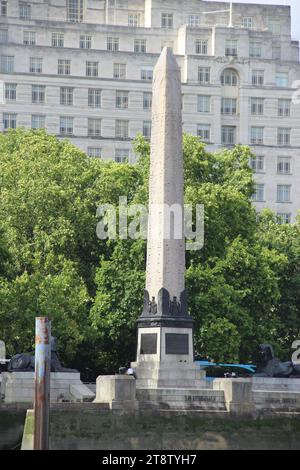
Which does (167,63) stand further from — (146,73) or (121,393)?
(146,73)

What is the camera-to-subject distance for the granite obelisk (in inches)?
2376

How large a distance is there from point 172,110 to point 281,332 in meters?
24.6

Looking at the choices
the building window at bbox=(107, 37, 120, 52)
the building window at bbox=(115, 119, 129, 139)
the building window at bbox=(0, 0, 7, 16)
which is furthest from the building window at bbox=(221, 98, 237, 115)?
the building window at bbox=(0, 0, 7, 16)

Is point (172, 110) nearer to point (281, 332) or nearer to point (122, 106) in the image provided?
point (281, 332)

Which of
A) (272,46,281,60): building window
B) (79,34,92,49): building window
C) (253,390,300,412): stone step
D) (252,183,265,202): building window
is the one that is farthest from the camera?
(272,46,281,60): building window

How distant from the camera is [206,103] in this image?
125438 mm

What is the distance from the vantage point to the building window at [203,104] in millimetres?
125088

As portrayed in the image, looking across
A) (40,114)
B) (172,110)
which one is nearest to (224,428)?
(172,110)

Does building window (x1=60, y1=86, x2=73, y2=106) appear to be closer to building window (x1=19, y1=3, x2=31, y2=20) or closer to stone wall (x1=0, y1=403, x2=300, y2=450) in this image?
building window (x1=19, y1=3, x2=31, y2=20)

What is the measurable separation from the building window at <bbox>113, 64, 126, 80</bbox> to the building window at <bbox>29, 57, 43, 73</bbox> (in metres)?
5.85

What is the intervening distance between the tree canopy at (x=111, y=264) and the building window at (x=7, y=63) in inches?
1348

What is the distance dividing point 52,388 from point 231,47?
231 feet

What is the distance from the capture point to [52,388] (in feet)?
197

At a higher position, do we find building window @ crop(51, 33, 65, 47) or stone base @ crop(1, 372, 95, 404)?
building window @ crop(51, 33, 65, 47)
